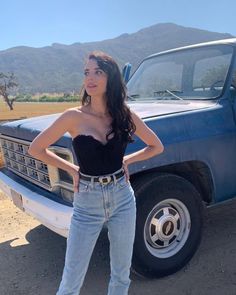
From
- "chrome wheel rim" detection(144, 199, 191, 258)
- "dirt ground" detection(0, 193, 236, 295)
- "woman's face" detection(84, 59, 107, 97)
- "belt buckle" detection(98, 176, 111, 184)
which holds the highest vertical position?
"woman's face" detection(84, 59, 107, 97)

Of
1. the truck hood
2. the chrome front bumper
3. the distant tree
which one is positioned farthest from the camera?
the distant tree

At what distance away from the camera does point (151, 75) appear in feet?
16.6

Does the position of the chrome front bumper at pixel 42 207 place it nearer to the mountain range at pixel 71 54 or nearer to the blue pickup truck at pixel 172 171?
the blue pickup truck at pixel 172 171

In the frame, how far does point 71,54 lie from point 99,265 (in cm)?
16425

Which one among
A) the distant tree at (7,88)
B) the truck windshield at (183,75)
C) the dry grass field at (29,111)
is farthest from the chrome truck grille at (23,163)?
the distant tree at (7,88)

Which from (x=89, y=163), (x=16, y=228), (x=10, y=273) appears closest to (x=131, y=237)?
(x=89, y=163)

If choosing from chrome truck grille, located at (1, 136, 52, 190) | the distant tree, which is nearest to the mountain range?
the distant tree

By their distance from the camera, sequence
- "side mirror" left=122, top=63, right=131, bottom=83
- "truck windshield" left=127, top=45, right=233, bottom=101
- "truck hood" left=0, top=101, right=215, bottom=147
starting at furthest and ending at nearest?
"side mirror" left=122, top=63, right=131, bottom=83
"truck windshield" left=127, top=45, right=233, bottom=101
"truck hood" left=0, top=101, right=215, bottom=147

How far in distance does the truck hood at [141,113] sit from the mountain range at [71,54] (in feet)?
373

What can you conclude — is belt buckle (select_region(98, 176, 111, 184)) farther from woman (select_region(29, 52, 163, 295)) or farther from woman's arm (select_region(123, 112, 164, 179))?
woman's arm (select_region(123, 112, 164, 179))

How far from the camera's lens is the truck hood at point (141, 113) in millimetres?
3818

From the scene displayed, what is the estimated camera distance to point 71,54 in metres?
164

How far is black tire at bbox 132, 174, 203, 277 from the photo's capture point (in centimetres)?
351

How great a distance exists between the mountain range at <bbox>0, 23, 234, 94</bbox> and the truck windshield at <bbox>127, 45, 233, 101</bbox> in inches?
4450
